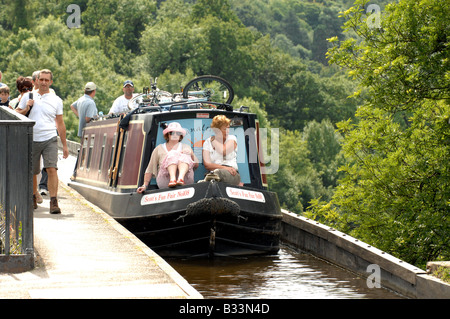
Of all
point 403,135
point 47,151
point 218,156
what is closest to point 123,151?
point 218,156

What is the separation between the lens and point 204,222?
42.8 feet

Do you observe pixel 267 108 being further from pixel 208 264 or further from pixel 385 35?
pixel 208 264

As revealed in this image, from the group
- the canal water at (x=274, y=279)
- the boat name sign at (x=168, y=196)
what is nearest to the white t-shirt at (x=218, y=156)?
the boat name sign at (x=168, y=196)

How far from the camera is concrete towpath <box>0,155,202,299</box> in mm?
7930

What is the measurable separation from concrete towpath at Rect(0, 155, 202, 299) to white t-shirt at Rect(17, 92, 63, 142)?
1.11 meters

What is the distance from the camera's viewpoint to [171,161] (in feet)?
44.6

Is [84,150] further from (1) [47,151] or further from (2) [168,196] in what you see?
(1) [47,151]

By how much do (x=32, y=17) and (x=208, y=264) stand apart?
111794 millimetres

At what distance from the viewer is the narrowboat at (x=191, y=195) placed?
42.9ft

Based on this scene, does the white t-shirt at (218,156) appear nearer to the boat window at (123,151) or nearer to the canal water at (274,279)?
the canal water at (274,279)


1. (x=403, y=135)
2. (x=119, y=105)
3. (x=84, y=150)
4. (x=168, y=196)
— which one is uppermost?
(x=119, y=105)

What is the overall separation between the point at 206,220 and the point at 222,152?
119 cm

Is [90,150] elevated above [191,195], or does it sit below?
above
